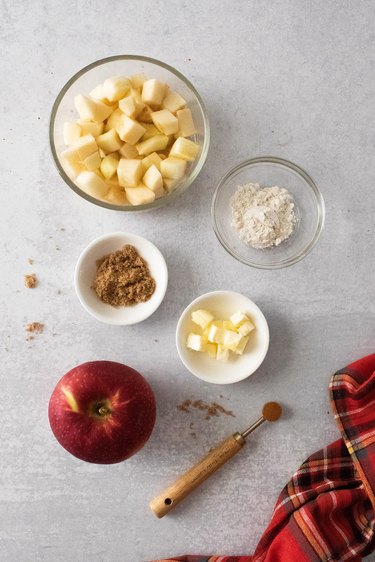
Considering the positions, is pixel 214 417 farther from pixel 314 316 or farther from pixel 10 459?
pixel 10 459

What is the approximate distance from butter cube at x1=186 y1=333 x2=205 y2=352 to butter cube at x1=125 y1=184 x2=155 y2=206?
1.01 feet

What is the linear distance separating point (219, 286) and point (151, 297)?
160 mm

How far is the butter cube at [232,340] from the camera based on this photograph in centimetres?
134

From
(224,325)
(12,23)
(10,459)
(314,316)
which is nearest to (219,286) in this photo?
(224,325)

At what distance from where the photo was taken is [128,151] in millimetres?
1310

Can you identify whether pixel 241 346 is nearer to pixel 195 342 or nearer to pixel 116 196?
pixel 195 342

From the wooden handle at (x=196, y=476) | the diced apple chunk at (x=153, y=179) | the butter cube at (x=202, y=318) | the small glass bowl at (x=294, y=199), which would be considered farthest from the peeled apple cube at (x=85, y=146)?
the wooden handle at (x=196, y=476)

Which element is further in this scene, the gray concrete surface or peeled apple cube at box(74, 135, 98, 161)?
the gray concrete surface

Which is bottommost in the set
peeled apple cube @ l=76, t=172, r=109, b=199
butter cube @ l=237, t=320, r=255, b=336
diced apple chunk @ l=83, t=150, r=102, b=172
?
butter cube @ l=237, t=320, r=255, b=336

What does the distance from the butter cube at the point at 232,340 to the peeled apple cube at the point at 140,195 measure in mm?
330

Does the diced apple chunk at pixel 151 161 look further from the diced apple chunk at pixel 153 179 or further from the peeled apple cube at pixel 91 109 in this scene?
the peeled apple cube at pixel 91 109

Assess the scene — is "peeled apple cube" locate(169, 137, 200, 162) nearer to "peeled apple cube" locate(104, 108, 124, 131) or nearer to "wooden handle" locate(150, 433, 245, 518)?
"peeled apple cube" locate(104, 108, 124, 131)

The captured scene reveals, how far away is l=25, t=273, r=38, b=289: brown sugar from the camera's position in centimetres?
142

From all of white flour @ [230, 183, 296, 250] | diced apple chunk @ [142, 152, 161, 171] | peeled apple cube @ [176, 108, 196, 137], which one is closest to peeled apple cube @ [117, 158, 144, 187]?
diced apple chunk @ [142, 152, 161, 171]
